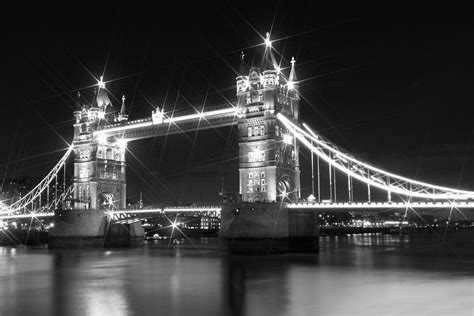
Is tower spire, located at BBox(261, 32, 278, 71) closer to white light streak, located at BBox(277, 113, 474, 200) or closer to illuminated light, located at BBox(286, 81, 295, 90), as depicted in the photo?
illuminated light, located at BBox(286, 81, 295, 90)

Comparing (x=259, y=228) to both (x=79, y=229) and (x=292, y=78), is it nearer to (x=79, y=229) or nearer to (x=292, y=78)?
(x=292, y=78)

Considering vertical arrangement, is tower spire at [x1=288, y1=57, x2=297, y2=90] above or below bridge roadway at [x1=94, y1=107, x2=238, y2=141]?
above

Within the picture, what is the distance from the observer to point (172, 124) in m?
47.2

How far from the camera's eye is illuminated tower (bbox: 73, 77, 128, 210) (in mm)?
54906

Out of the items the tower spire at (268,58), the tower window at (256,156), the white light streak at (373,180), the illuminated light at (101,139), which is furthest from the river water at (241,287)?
the illuminated light at (101,139)

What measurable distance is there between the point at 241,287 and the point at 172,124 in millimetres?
24751

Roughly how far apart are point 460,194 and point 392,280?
8657 millimetres

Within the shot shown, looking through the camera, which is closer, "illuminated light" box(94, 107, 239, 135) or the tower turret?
"illuminated light" box(94, 107, 239, 135)

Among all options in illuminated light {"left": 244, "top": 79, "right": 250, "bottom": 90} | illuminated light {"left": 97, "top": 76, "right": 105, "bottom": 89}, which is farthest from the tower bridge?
illuminated light {"left": 97, "top": 76, "right": 105, "bottom": 89}

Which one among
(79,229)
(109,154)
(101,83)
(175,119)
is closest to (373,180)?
(175,119)

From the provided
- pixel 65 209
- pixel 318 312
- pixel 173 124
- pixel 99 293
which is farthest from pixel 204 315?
pixel 65 209

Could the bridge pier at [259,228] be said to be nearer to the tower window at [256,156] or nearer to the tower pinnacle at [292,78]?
the tower window at [256,156]

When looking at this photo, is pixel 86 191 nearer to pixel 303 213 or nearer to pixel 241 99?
pixel 241 99

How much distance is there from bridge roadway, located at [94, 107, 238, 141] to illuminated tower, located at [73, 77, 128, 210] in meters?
1.49
